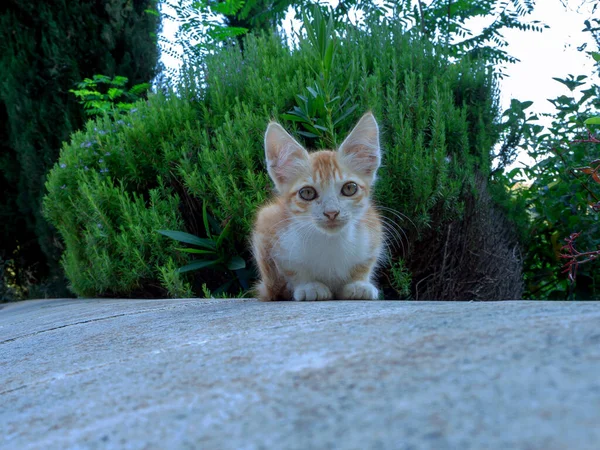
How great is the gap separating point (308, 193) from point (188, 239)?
148 centimetres

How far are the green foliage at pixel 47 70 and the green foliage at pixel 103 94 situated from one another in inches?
11.5

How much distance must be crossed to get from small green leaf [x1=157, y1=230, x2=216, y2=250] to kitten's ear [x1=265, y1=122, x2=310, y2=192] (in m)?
1.16

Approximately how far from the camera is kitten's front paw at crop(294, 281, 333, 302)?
2852 mm

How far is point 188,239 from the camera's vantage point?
4129mm

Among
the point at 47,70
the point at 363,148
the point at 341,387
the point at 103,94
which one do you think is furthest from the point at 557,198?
the point at 47,70

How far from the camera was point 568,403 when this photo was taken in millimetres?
804

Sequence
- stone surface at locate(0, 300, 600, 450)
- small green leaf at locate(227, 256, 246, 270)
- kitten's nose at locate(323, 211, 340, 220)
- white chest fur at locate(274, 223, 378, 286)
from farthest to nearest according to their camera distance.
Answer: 1. small green leaf at locate(227, 256, 246, 270)
2. white chest fur at locate(274, 223, 378, 286)
3. kitten's nose at locate(323, 211, 340, 220)
4. stone surface at locate(0, 300, 600, 450)

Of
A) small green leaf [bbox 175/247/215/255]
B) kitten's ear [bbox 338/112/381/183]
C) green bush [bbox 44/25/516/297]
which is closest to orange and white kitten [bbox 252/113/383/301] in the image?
kitten's ear [bbox 338/112/381/183]

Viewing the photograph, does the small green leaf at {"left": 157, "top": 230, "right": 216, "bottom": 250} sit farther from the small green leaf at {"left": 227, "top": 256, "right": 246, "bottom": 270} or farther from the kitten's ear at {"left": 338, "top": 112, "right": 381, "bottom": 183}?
the kitten's ear at {"left": 338, "top": 112, "right": 381, "bottom": 183}

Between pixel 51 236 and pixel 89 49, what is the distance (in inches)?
112

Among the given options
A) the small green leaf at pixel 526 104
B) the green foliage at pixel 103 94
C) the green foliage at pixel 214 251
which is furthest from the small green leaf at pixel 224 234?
the green foliage at pixel 103 94

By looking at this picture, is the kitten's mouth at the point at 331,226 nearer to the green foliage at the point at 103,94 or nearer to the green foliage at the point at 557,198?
the green foliage at the point at 557,198

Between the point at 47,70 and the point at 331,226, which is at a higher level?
the point at 47,70

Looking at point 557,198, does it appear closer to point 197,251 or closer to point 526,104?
point 526,104
